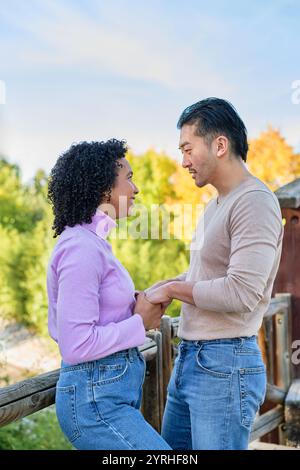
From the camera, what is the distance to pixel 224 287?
147 centimetres

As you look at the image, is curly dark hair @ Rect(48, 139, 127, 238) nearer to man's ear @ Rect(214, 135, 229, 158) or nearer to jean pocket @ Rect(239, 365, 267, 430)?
man's ear @ Rect(214, 135, 229, 158)

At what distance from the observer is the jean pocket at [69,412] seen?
1413 mm

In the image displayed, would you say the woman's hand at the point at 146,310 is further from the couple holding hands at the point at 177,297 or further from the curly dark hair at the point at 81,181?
the curly dark hair at the point at 81,181

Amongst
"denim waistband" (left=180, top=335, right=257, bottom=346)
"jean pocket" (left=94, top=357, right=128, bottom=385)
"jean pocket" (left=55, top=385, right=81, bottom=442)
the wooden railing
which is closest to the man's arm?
"denim waistband" (left=180, top=335, right=257, bottom=346)

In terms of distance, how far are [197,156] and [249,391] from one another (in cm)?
59

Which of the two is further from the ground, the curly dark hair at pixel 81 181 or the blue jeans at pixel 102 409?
the curly dark hair at pixel 81 181

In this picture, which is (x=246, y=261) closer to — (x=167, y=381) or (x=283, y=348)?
(x=167, y=381)

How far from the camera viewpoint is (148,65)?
23.6m

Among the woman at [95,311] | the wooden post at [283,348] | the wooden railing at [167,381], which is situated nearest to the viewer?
the woman at [95,311]

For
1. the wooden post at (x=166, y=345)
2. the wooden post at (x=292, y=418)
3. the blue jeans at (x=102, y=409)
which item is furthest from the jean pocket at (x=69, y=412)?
the wooden post at (x=292, y=418)

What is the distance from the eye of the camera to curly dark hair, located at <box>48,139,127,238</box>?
1.50 meters

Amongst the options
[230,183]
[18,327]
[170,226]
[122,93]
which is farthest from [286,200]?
[122,93]

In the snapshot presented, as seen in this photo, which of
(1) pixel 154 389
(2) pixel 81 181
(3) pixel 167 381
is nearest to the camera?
(2) pixel 81 181

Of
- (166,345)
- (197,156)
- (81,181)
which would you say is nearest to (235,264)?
(197,156)
